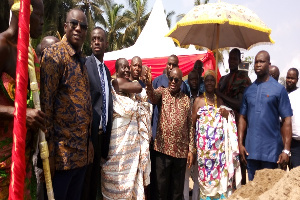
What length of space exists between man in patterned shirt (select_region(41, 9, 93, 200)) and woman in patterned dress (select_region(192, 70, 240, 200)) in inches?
80.9

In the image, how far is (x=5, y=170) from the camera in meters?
1.92

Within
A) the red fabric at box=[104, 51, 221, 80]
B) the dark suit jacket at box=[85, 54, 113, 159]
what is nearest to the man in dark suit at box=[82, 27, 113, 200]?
the dark suit jacket at box=[85, 54, 113, 159]

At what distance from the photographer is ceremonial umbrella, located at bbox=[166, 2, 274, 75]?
430 cm

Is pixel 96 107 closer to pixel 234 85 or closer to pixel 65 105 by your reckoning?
pixel 65 105

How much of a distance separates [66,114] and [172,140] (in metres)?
2.08

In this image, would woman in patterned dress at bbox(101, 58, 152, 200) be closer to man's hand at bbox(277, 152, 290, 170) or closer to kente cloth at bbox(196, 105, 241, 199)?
kente cloth at bbox(196, 105, 241, 199)

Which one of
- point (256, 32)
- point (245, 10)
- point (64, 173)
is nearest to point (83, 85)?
point (64, 173)

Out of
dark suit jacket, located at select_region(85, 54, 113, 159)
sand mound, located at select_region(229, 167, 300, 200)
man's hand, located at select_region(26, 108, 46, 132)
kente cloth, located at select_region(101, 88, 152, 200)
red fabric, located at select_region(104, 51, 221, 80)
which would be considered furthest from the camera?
red fabric, located at select_region(104, 51, 221, 80)

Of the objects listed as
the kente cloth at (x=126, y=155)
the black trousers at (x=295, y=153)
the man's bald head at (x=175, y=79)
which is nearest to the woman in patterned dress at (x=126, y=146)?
the kente cloth at (x=126, y=155)

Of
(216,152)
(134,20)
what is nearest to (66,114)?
(216,152)

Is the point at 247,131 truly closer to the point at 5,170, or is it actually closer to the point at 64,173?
the point at 64,173

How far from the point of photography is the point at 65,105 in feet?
8.02

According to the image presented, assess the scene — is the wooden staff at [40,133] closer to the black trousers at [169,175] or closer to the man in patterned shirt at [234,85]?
the black trousers at [169,175]

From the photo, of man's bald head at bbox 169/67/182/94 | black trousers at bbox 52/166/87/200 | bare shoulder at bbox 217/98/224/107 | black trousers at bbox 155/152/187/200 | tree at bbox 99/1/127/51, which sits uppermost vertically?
tree at bbox 99/1/127/51
